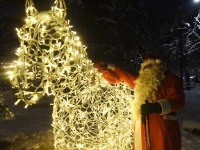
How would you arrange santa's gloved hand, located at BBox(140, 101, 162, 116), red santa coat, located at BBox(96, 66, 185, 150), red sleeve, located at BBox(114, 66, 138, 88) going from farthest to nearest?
1. red sleeve, located at BBox(114, 66, 138, 88)
2. red santa coat, located at BBox(96, 66, 185, 150)
3. santa's gloved hand, located at BBox(140, 101, 162, 116)

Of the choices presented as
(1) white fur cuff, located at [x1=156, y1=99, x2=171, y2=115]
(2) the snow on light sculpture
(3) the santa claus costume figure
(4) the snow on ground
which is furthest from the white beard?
(4) the snow on ground

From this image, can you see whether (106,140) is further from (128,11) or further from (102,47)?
(128,11)

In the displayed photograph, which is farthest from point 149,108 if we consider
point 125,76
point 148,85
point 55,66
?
point 55,66

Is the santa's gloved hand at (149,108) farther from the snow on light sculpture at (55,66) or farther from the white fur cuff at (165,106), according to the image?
the snow on light sculpture at (55,66)

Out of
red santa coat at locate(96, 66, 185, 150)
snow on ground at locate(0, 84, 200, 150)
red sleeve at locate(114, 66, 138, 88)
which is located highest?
red sleeve at locate(114, 66, 138, 88)

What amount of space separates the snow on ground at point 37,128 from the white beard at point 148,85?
2.89 meters

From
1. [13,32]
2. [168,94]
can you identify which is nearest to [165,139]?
[168,94]

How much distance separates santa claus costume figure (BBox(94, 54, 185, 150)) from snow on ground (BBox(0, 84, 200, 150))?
2.75 m

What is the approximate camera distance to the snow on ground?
5762 millimetres

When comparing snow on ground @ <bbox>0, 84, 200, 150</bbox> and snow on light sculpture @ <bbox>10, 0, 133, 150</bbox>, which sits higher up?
snow on light sculpture @ <bbox>10, 0, 133, 150</bbox>

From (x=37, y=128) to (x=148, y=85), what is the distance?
18.1ft

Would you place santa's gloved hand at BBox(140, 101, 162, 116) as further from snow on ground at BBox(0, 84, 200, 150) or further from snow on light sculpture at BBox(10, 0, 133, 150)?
snow on ground at BBox(0, 84, 200, 150)

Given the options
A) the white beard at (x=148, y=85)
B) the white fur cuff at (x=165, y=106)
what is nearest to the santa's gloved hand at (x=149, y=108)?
the white fur cuff at (x=165, y=106)

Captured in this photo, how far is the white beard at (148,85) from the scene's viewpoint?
10.2 feet
